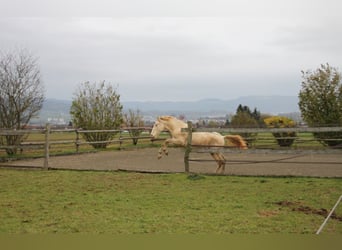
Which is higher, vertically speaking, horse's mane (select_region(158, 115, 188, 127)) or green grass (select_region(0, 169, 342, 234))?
horse's mane (select_region(158, 115, 188, 127))

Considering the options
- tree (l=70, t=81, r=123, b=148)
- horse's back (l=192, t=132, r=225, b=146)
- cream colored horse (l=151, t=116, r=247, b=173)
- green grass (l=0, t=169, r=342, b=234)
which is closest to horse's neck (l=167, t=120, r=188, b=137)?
cream colored horse (l=151, t=116, r=247, b=173)

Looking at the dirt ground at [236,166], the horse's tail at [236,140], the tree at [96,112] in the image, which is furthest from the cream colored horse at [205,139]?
the tree at [96,112]

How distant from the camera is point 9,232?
397 cm

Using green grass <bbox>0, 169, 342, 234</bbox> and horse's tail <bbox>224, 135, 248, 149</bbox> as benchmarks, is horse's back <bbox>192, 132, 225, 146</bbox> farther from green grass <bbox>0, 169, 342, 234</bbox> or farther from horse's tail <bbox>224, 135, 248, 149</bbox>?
green grass <bbox>0, 169, 342, 234</bbox>

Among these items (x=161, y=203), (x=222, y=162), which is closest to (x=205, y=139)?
(x=222, y=162)

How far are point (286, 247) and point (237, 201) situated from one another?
3.40 metres

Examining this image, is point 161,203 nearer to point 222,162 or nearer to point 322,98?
point 222,162

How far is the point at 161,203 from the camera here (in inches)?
215

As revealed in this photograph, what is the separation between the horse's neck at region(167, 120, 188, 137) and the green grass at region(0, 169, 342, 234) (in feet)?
Answer: 4.84

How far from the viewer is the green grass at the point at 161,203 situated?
4168mm

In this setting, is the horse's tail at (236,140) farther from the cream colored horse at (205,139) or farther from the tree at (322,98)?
the tree at (322,98)

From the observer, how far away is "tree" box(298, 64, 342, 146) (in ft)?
58.1

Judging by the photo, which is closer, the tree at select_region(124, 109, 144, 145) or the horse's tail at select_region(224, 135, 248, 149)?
the horse's tail at select_region(224, 135, 248, 149)

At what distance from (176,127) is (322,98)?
10.7 meters
